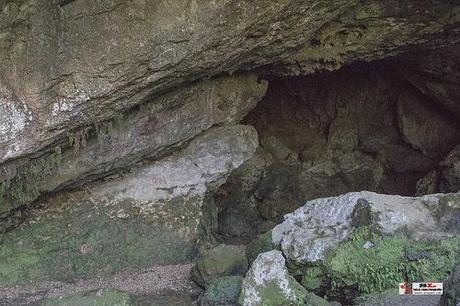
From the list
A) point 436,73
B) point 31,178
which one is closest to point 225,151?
point 31,178

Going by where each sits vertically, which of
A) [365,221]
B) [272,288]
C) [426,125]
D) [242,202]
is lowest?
[242,202]

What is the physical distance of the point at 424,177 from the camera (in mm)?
11117

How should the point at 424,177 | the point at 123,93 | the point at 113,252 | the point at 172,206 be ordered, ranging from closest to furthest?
the point at 123,93, the point at 113,252, the point at 172,206, the point at 424,177

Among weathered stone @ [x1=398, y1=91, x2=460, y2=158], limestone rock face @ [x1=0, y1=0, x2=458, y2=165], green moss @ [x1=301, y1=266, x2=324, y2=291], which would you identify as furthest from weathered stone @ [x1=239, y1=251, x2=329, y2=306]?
weathered stone @ [x1=398, y1=91, x2=460, y2=158]

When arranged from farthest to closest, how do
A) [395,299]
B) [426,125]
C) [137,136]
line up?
[426,125] < [137,136] < [395,299]

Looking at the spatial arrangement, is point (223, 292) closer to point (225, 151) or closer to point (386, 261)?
point (386, 261)

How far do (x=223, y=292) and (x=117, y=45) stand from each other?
3171 mm

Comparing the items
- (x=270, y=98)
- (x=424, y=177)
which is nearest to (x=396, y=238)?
(x=424, y=177)

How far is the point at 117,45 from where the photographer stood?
6223mm

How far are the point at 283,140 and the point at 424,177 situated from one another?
10.5 ft

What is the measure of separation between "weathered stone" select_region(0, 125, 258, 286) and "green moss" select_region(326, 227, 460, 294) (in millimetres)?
3560

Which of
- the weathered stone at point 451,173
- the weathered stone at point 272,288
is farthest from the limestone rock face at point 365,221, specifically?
the weathered stone at point 451,173

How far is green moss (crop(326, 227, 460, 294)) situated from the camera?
557 cm

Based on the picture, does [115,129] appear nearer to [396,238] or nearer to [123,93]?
[123,93]
